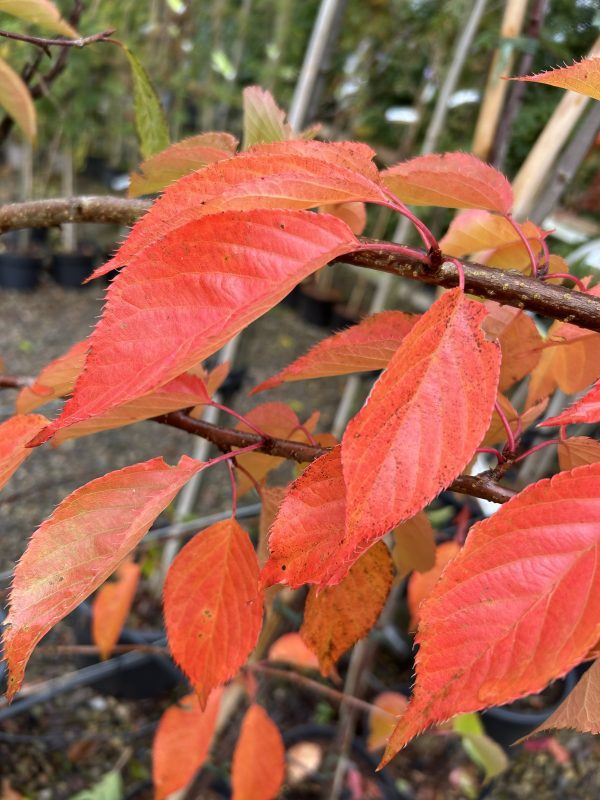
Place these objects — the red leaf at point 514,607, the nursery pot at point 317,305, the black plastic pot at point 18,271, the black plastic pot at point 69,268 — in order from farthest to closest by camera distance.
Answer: the nursery pot at point 317,305 → the black plastic pot at point 69,268 → the black plastic pot at point 18,271 → the red leaf at point 514,607

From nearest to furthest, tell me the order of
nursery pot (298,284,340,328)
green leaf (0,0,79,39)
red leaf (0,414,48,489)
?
red leaf (0,414,48,489) < green leaf (0,0,79,39) < nursery pot (298,284,340,328)

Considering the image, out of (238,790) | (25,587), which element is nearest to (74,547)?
(25,587)

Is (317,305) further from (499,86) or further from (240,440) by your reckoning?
(240,440)

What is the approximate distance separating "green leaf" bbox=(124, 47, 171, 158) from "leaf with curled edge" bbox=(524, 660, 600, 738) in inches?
17.6

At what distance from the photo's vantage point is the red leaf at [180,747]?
0.78 metres

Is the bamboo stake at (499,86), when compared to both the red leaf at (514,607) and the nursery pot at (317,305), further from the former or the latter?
the nursery pot at (317,305)

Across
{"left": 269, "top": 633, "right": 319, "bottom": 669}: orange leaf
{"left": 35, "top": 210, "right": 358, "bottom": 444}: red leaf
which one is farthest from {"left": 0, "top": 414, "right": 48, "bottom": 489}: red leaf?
{"left": 269, "top": 633, "right": 319, "bottom": 669}: orange leaf

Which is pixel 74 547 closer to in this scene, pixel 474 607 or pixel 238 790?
pixel 474 607

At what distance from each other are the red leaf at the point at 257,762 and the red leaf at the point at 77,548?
2.10 ft

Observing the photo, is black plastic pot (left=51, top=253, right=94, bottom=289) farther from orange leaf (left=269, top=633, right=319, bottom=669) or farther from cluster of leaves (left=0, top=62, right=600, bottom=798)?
cluster of leaves (left=0, top=62, right=600, bottom=798)

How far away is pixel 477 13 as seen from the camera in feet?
4.16

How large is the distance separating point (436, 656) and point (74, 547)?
157mm

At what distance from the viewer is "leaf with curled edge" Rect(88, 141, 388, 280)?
0.75 feet

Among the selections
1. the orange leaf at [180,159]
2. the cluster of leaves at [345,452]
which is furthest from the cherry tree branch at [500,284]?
the orange leaf at [180,159]
